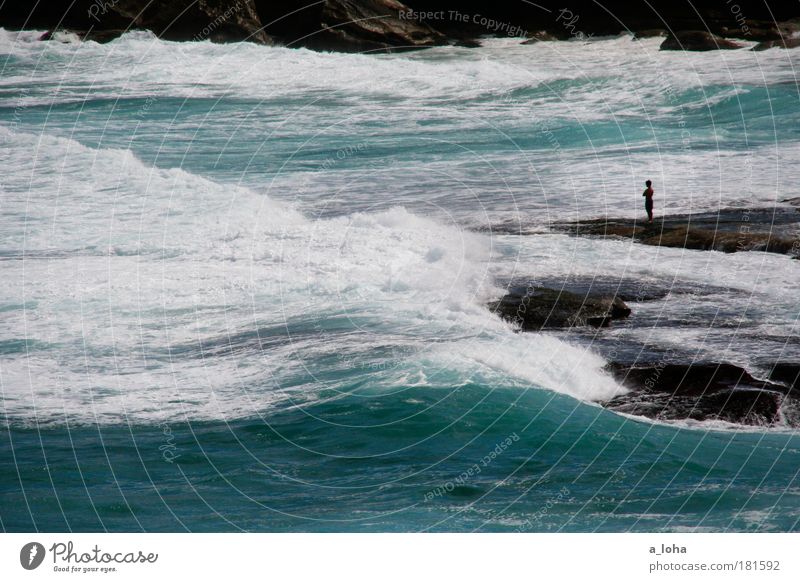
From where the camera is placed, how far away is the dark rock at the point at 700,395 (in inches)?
345

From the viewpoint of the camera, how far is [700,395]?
8.97 m

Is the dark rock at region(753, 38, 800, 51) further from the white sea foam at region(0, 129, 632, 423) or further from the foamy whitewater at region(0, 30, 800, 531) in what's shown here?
the white sea foam at region(0, 129, 632, 423)

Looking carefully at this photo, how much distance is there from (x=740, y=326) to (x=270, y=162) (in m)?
5.59

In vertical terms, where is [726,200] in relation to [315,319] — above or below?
above

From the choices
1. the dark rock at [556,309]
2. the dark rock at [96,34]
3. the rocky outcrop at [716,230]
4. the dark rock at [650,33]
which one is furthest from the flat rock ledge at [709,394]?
the dark rock at [96,34]

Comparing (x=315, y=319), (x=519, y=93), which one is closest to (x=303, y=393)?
(x=315, y=319)

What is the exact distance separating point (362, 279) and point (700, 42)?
567 centimetres

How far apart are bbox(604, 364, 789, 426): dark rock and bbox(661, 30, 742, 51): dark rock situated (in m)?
5.14

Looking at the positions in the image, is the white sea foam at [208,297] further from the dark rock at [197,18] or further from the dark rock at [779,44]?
the dark rock at [779,44]

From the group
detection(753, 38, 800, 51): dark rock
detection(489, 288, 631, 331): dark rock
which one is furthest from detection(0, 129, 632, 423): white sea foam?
detection(753, 38, 800, 51): dark rock

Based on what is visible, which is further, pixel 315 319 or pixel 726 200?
pixel 726 200

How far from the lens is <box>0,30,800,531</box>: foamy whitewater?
8.27 meters

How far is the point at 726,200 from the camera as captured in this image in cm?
1178

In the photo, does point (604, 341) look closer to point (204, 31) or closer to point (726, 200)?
point (726, 200)
